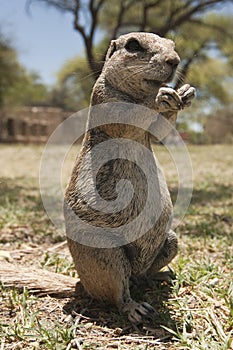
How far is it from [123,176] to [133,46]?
2.01 ft

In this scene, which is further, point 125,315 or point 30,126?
point 30,126

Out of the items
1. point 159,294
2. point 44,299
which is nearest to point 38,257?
point 44,299

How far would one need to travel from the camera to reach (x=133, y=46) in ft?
6.65

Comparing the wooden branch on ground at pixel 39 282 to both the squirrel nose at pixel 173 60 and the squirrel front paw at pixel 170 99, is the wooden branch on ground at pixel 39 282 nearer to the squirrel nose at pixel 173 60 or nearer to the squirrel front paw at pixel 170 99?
the squirrel front paw at pixel 170 99

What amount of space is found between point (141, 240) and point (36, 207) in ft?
9.68

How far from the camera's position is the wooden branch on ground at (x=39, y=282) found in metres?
2.37

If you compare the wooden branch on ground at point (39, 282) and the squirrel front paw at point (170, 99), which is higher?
the squirrel front paw at point (170, 99)

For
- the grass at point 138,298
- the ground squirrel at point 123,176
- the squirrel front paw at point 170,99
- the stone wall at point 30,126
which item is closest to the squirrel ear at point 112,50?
the ground squirrel at point 123,176

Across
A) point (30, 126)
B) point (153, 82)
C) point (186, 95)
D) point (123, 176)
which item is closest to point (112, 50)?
point (153, 82)

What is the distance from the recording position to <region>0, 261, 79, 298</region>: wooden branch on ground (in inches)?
93.1

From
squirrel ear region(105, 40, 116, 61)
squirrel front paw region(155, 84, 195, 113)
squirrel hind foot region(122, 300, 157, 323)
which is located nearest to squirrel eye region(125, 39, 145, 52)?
squirrel ear region(105, 40, 116, 61)

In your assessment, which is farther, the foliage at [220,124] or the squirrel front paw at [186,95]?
the foliage at [220,124]

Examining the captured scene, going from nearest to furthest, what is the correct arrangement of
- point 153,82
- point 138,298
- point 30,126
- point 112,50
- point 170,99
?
point 170,99 < point 153,82 < point 112,50 < point 138,298 < point 30,126

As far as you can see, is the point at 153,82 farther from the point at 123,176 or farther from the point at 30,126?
the point at 30,126
